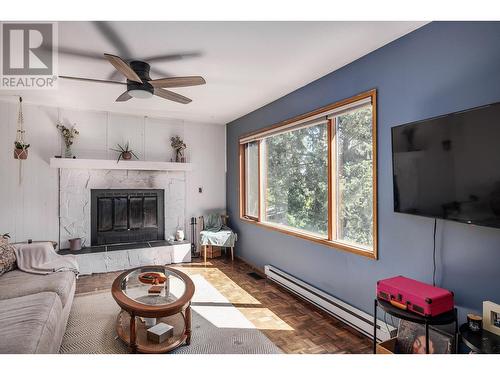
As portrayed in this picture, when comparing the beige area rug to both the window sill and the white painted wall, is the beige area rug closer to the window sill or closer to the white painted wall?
the window sill

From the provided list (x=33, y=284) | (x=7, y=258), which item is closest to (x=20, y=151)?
(x=7, y=258)

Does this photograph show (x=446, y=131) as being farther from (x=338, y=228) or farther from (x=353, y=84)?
(x=338, y=228)

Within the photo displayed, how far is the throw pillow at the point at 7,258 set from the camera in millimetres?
2783

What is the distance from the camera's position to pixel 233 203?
5180mm

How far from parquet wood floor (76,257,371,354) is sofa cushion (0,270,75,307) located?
2.47 feet

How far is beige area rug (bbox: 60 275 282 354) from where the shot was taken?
7.43 ft

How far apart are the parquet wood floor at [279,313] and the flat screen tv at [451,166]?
1.21m

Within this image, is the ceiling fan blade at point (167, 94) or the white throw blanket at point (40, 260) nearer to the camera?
the ceiling fan blade at point (167, 94)

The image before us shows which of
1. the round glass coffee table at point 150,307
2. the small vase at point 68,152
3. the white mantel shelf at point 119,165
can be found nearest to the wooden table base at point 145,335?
the round glass coffee table at point 150,307

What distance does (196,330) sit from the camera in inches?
101

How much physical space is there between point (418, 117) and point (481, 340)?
143 cm

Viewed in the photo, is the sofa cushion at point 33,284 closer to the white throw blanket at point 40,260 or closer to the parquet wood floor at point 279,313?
the white throw blanket at point 40,260
